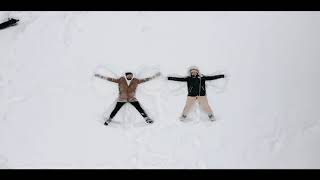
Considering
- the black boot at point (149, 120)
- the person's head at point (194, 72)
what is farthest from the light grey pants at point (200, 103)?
the black boot at point (149, 120)

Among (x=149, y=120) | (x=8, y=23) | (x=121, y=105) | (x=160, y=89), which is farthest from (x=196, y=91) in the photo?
(x=8, y=23)

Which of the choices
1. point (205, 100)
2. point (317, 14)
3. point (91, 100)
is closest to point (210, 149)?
point (205, 100)

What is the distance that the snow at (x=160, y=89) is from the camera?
7887mm

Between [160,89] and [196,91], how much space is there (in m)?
0.68

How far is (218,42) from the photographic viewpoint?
8531mm

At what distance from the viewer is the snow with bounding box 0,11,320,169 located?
25.9ft

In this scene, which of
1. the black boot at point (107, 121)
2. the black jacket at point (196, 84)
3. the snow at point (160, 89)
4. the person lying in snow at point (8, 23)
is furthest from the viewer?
the person lying in snow at point (8, 23)

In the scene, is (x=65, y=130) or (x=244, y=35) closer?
(x=65, y=130)

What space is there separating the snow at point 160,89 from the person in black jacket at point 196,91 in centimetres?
16

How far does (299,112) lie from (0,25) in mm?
5825

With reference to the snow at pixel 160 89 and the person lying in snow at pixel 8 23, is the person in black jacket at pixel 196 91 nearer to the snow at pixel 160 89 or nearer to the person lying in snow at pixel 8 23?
the snow at pixel 160 89

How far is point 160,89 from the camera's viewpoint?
8.27 metres

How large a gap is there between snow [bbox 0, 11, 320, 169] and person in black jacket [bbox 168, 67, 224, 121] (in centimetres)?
16

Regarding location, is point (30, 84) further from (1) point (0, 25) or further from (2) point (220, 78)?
(2) point (220, 78)
